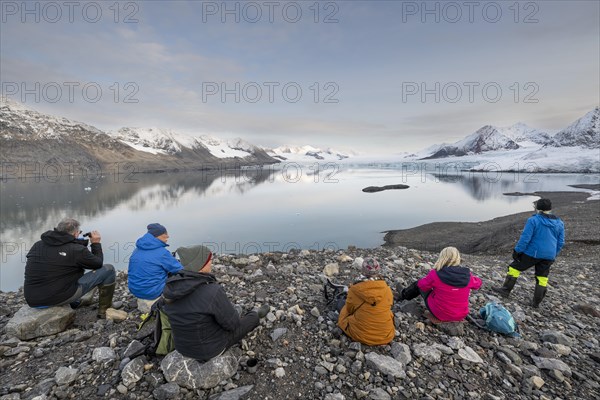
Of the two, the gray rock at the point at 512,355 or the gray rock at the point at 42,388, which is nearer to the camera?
the gray rock at the point at 42,388

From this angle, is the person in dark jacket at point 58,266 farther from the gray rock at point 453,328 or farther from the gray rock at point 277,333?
the gray rock at point 453,328

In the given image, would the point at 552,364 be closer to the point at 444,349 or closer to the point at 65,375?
the point at 444,349

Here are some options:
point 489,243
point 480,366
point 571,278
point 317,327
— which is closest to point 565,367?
point 480,366

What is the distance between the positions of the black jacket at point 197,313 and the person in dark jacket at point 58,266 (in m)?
2.92

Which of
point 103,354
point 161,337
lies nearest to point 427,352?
point 161,337

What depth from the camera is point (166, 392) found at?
3801 mm

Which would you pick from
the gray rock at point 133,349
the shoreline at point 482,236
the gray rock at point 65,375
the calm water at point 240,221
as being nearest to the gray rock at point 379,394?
the gray rock at point 133,349

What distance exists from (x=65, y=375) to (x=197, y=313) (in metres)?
2.33

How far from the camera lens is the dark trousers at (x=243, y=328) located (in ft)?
14.0

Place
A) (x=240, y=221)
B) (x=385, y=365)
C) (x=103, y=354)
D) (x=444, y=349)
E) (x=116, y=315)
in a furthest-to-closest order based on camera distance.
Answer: (x=240, y=221) < (x=116, y=315) < (x=444, y=349) < (x=103, y=354) < (x=385, y=365)

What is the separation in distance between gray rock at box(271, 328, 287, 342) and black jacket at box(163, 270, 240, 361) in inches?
47.3

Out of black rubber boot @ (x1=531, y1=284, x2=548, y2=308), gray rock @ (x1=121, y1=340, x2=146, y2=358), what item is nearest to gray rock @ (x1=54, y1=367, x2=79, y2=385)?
gray rock @ (x1=121, y1=340, x2=146, y2=358)

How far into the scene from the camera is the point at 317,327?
530 centimetres

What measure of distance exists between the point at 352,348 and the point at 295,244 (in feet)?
58.0
